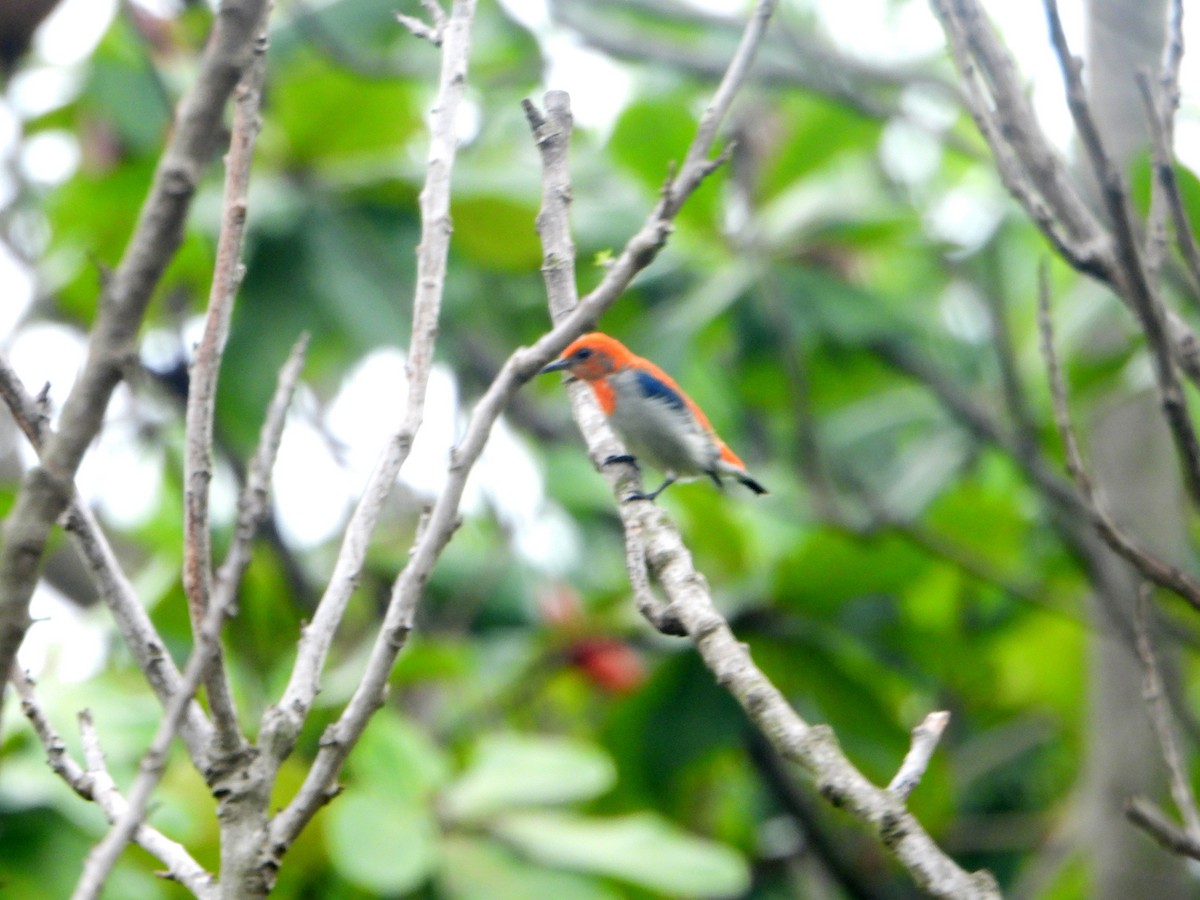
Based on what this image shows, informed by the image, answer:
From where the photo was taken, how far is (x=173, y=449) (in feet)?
19.7

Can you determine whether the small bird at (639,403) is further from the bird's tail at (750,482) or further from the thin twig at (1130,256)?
the thin twig at (1130,256)

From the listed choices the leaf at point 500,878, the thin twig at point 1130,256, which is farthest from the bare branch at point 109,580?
the leaf at point 500,878

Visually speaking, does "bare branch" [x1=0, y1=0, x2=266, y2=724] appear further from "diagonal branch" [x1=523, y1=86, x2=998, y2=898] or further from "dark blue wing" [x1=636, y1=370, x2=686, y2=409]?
"dark blue wing" [x1=636, y1=370, x2=686, y2=409]

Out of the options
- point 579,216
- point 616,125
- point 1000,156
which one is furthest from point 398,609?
point 616,125

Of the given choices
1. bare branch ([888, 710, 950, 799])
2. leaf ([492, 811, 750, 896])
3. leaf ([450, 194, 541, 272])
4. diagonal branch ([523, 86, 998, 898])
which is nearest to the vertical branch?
diagonal branch ([523, 86, 998, 898])

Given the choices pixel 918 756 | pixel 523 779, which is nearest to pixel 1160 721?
pixel 918 756

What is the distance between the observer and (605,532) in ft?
21.5

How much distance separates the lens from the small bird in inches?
170

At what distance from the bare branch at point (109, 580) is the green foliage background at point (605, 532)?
81.3 inches

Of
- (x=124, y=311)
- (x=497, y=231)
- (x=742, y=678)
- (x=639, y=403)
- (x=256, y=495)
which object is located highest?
(x=497, y=231)

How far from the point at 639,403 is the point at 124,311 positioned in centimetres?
314

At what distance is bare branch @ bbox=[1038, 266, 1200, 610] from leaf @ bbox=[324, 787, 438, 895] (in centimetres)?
228

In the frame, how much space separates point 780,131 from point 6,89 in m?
4.23

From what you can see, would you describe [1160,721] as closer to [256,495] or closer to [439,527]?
[439,527]
